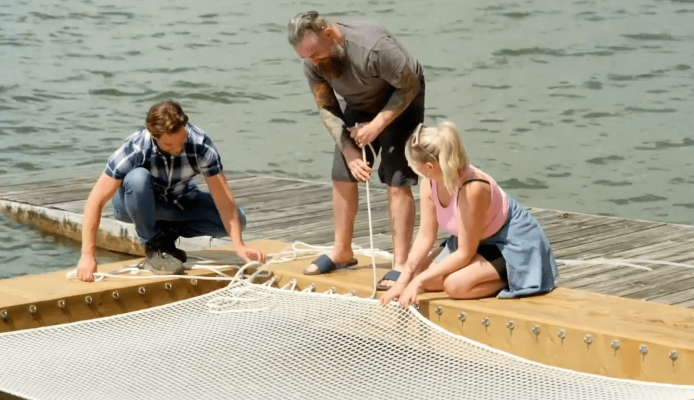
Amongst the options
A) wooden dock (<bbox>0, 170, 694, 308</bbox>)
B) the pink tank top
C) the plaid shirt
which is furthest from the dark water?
the pink tank top

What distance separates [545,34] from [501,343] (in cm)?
1687

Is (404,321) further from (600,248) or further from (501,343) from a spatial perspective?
(600,248)

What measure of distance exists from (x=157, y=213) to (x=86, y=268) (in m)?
0.42

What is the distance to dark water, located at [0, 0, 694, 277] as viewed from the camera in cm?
1317

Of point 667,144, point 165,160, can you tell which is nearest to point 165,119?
point 165,160

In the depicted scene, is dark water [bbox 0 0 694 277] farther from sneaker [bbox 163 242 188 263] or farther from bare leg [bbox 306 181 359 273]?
bare leg [bbox 306 181 359 273]

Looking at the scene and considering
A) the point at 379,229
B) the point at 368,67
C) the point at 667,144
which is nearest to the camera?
the point at 368,67

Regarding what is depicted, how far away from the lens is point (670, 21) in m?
21.5

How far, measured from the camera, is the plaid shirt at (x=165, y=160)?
541 cm

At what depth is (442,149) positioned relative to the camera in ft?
15.4

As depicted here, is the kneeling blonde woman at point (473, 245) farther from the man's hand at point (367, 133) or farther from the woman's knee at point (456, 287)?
the man's hand at point (367, 133)

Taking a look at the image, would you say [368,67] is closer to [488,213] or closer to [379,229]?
[488,213]

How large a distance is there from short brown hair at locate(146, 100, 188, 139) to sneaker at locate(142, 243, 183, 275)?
708mm

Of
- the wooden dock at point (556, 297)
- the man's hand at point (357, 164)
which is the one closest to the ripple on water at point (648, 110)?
the wooden dock at point (556, 297)
